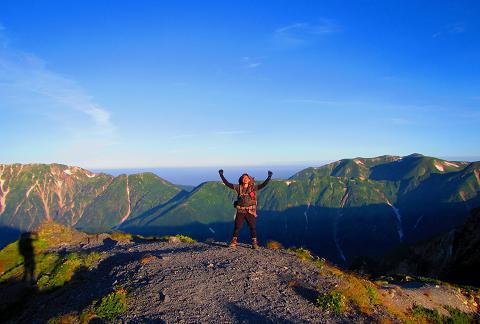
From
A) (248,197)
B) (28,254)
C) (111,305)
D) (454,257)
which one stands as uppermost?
(248,197)

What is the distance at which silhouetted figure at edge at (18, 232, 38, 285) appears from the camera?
21.2 meters

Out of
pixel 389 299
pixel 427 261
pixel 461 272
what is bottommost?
pixel 427 261

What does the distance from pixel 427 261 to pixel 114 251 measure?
5795 cm

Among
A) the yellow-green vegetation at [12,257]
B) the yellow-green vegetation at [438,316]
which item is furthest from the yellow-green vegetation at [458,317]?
the yellow-green vegetation at [12,257]

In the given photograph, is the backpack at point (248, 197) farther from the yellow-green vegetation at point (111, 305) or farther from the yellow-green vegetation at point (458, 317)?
the yellow-green vegetation at point (458, 317)

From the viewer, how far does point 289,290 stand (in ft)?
52.7

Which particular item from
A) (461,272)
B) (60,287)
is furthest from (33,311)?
(461,272)

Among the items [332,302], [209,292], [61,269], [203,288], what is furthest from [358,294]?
[61,269]

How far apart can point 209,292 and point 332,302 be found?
4.81 metres

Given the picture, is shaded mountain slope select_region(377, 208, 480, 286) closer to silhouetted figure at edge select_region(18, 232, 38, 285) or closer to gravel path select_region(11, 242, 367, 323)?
gravel path select_region(11, 242, 367, 323)

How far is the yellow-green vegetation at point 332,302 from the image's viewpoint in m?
14.6

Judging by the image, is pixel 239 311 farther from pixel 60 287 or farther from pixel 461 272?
pixel 461 272

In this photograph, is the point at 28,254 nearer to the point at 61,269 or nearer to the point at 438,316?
the point at 61,269

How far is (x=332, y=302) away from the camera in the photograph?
1483 centimetres
